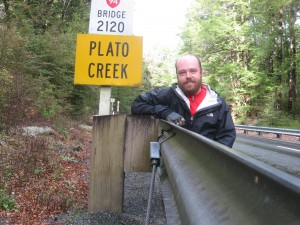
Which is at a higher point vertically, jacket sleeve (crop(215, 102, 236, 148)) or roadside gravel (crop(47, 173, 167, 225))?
jacket sleeve (crop(215, 102, 236, 148))

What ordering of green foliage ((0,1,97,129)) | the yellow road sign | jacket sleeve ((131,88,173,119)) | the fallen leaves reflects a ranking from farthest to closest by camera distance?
green foliage ((0,1,97,129)), the yellow road sign, the fallen leaves, jacket sleeve ((131,88,173,119))

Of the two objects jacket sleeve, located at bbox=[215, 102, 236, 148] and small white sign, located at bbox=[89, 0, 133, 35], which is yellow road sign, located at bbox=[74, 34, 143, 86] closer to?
small white sign, located at bbox=[89, 0, 133, 35]

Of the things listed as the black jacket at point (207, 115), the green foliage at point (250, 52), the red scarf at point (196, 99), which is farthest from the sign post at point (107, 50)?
the green foliage at point (250, 52)

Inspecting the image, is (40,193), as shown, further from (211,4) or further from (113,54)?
(211,4)

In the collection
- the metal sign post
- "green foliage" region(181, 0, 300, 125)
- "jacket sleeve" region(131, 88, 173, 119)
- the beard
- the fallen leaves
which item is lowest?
the fallen leaves

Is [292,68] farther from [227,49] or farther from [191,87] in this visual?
[191,87]

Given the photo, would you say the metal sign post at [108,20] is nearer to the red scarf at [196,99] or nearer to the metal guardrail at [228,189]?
the red scarf at [196,99]

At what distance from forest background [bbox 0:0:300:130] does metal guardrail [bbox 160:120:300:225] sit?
39.5 feet

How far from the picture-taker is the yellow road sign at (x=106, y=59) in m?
5.24

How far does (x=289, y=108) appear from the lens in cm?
2819

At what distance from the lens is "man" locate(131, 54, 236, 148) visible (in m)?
3.44

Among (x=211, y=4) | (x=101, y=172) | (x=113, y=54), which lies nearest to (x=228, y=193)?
(x=101, y=172)

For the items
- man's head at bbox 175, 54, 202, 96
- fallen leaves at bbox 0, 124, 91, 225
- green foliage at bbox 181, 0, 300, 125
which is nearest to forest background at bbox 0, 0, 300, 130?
green foliage at bbox 181, 0, 300, 125

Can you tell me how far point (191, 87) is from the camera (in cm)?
356
